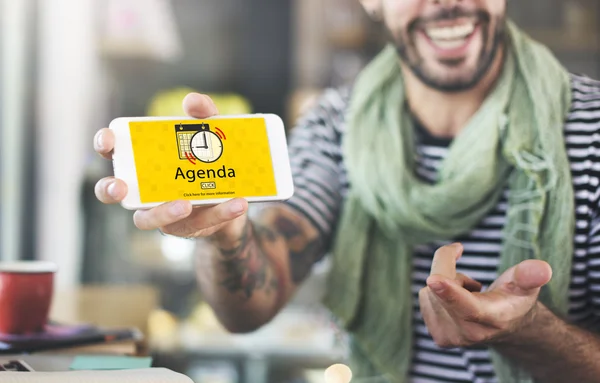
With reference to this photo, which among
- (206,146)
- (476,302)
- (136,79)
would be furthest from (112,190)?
(136,79)

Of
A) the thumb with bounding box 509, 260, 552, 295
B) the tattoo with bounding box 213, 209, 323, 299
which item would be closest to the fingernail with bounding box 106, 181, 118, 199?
the tattoo with bounding box 213, 209, 323, 299

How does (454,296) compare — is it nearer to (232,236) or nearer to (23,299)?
(232,236)

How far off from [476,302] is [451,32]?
444 millimetres

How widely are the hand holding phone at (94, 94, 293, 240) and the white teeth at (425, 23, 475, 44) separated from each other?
364 mm

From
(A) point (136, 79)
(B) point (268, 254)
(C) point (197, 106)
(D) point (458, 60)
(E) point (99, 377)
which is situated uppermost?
(A) point (136, 79)

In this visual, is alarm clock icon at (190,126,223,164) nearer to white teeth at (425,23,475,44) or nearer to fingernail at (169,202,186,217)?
fingernail at (169,202,186,217)

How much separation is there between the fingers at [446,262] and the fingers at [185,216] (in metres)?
0.19

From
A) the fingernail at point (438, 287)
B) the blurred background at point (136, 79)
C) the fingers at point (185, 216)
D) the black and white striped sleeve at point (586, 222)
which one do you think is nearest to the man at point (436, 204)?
the black and white striped sleeve at point (586, 222)

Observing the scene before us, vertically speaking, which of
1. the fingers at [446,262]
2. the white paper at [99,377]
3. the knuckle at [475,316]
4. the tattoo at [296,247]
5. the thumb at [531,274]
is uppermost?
the tattoo at [296,247]

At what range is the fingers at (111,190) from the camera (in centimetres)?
69

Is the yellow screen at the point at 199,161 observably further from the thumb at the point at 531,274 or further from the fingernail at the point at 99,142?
the thumb at the point at 531,274

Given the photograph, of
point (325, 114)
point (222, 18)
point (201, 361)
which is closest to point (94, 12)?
point (222, 18)

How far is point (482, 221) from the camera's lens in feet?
3.43

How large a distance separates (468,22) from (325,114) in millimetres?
287
